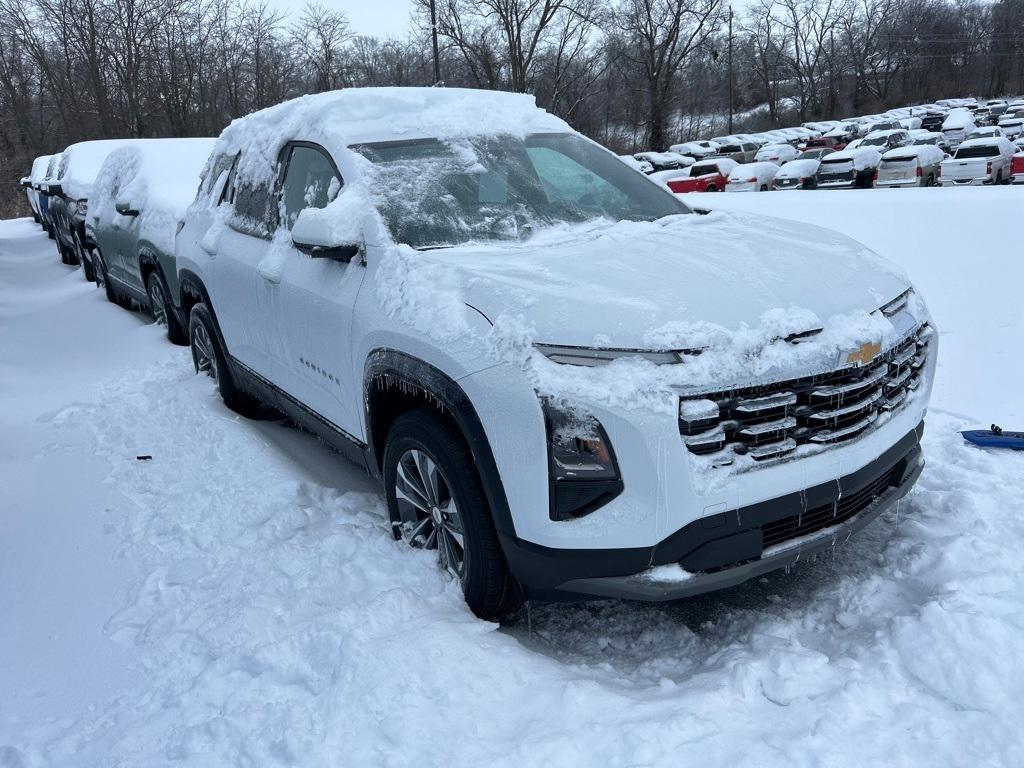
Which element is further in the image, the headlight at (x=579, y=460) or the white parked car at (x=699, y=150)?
the white parked car at (x=699, y=150)

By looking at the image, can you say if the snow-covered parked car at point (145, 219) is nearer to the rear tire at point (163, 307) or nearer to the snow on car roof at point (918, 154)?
the rear tire at point (163, 307)

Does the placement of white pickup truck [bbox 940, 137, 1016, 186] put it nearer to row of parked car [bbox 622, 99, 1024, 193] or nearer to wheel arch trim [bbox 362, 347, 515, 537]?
row of parked car [bbox 622, 99, 1024, 193]

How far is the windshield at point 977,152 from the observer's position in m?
20.8

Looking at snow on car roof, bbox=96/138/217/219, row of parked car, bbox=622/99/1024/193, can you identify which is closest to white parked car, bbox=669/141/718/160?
row of parked car, bbox=622/99/1024/193

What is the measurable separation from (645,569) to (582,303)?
2.80 ft

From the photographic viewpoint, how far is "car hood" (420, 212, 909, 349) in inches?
99.5

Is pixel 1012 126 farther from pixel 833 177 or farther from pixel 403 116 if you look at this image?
pixel 403 116

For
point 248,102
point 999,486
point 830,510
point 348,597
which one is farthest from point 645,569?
point 248,102

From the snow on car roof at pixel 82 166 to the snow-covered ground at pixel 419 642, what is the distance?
27.7ft

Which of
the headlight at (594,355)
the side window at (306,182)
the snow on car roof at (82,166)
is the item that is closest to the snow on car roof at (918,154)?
the snow on car roof at (82,166)

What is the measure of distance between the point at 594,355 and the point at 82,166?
1301 centimetres

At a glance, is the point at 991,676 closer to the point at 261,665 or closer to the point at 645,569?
the point at 645,569

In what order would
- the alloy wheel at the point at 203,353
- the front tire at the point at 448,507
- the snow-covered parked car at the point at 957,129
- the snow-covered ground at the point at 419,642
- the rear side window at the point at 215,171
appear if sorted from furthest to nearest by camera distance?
the snow-covered parked car at the point at 957,129
the alloy wheel at the point at 203,353
the rear side window at the point at 215,171
the front tire at the point at 448,507
the snow-covered ground at the point at 419,642

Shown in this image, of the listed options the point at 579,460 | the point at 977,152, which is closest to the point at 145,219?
the point at 579,460
